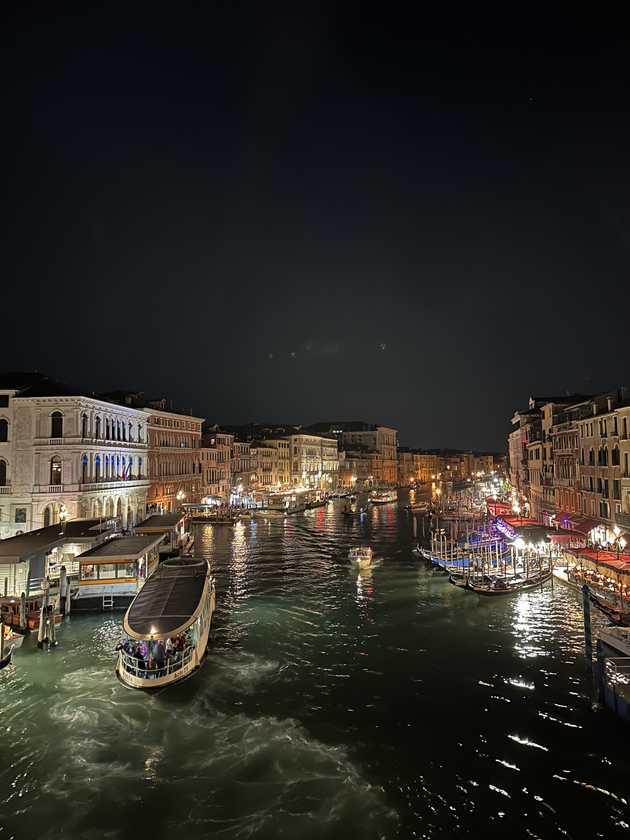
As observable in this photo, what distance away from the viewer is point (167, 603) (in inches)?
770

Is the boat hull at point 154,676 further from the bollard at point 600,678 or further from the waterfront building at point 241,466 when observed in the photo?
the waterfront building at point 241,466

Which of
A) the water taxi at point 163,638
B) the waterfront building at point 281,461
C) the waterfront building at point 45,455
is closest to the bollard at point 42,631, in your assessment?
the water taxi at point 163,638

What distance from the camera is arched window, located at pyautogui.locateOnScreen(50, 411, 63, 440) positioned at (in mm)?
36406

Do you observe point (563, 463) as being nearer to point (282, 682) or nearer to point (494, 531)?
point (494, 531)

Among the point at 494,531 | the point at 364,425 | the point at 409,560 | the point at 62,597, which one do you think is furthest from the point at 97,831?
the point at 364,425

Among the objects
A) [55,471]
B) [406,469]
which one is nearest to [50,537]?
[55,471]

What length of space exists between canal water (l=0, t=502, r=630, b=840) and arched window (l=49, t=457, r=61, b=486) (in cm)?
1493

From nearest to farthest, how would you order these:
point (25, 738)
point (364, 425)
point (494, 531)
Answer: point (25, 738)
point (494, 531)
point (364, 425)

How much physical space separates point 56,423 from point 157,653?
24.3 m

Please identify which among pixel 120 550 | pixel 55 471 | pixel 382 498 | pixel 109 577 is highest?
pixel 55 471

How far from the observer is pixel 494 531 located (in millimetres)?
52781

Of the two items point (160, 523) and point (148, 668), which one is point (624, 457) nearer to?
point (148, 668)

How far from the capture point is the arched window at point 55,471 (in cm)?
3619

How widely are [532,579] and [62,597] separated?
23947mm
